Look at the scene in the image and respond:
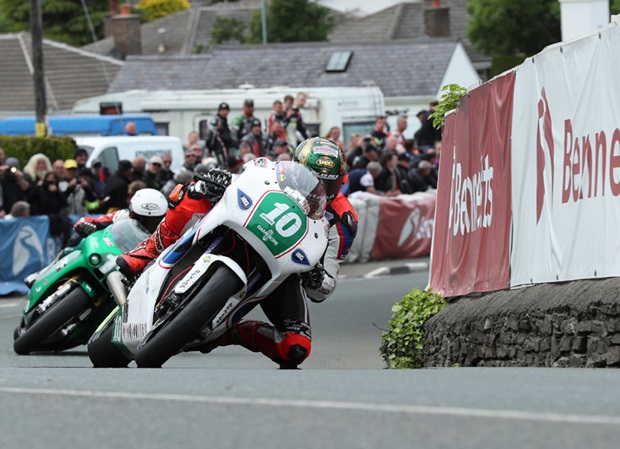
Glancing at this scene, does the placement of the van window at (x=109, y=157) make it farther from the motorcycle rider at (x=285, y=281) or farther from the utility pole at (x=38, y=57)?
the motorcycle rider at (x=285, y=281)

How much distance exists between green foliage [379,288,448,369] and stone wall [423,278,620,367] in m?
0.14

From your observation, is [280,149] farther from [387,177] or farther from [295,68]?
[295,68]

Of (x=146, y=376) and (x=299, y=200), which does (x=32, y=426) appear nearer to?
(x=146, y=376)

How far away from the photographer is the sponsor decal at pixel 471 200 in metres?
12.3

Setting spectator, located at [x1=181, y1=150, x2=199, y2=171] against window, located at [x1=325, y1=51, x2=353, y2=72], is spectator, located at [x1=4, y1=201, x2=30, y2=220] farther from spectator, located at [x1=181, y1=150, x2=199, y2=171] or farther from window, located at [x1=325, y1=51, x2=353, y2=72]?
window, located at [x1=325, y1=51, x2=353, y2=72]

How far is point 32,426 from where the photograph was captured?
6148mm

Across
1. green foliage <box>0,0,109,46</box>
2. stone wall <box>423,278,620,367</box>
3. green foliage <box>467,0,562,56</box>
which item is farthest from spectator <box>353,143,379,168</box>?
green foliage <box>0,0,109,46</box>

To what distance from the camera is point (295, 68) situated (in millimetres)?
55281

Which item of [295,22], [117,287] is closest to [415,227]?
[117,287]

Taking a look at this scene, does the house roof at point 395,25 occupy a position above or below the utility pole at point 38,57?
below

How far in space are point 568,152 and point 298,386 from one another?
3730 millimetres

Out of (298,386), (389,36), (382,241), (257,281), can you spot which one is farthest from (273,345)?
(389,36)

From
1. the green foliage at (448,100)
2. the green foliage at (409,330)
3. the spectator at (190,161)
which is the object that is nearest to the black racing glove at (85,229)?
the green foliage at (409,330)

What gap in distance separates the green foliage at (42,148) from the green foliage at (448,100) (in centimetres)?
1421
